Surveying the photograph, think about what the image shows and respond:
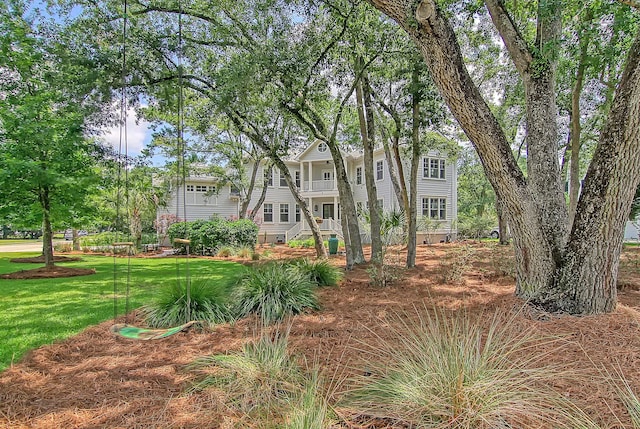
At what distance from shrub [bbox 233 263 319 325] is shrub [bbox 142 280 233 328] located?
269 mm

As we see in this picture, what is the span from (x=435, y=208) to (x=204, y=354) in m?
20.7

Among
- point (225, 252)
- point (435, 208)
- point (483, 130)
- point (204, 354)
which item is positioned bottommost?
point (225, 252)

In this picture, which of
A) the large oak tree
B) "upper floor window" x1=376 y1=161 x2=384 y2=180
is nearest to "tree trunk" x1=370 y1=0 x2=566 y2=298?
the large oak tree

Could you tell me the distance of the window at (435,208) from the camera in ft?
72.5

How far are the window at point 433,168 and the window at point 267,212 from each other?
10.7 metres

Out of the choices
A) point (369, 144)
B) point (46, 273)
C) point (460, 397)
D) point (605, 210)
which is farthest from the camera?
point (46, 273)

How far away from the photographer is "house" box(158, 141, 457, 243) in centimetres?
2197

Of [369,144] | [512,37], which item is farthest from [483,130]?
[369,144]

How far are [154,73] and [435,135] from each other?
9.66 meters

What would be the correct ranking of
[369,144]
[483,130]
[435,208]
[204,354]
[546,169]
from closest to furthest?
[204,354] < [483,130] < [546,169] < [369,144] < [435,208]

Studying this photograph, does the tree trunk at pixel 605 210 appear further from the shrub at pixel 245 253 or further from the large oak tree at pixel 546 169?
the shrub at pixel 245 253

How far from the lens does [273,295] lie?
17.7 ft

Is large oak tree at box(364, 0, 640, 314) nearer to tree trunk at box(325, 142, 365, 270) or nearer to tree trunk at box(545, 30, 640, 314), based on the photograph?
tree trunk at box(545, 30, 640, 314)

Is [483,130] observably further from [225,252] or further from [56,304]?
[225,252]
